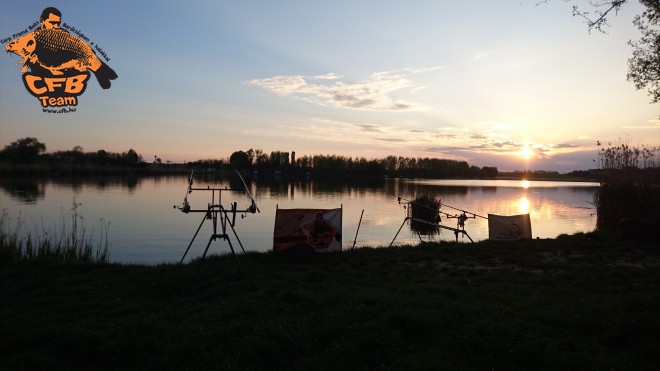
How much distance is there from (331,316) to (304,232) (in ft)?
24.4

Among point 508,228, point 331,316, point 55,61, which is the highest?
point 55,61

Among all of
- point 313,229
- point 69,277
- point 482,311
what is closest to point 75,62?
point 69,277

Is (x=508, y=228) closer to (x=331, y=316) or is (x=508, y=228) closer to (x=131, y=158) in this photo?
(x=331, y=316)

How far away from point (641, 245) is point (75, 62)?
2425cm

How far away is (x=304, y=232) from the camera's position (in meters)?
15.0

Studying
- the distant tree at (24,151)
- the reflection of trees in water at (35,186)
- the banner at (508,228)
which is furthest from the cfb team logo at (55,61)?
the distant tree at (24,151)

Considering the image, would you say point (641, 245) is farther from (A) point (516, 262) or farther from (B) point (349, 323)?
(B) point (349, 323)

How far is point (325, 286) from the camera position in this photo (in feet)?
33.1

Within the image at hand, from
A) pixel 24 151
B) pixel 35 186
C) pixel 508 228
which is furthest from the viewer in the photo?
pixel 24 151

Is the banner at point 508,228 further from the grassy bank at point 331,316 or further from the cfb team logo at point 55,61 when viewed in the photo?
the cfb team logo at point 55,61

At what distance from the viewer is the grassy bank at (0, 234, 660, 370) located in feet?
19.9

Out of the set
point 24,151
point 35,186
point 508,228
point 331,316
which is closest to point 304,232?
point 331,316

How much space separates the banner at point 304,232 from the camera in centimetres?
1480

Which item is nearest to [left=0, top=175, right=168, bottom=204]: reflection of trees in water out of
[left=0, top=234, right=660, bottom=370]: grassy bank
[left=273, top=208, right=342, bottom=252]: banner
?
[left=273, top=208, right=342, bottom=252]: banner
